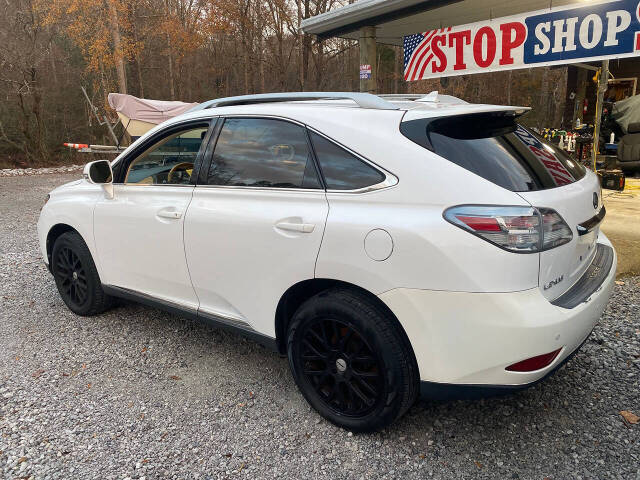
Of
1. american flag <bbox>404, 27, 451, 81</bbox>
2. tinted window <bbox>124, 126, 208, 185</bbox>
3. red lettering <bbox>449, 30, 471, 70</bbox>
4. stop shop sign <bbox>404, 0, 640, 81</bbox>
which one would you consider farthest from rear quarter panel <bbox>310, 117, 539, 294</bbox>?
american flag <bbox>404, 27, 451, 81</bbox>

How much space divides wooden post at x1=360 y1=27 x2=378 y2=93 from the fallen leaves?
6916 mm

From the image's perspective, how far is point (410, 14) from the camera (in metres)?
7.58

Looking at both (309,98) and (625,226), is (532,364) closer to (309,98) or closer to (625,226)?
(309,98)

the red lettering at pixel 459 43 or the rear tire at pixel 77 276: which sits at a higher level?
the red lettering at pixel 459 43

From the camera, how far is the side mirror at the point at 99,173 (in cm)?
360

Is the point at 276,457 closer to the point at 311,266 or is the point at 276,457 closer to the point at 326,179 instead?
the point at 311,266

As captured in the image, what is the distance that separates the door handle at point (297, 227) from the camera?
2480 millimetres

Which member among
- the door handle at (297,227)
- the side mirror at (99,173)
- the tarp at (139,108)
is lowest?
the door handle at (297,227)

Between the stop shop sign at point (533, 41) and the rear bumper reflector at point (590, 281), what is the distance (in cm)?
454

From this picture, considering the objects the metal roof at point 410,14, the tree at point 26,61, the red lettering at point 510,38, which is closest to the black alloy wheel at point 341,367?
the metal roof at point 410,14

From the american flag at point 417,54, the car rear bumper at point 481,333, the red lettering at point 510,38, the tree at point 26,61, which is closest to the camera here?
the car rear bumper at point 481,333

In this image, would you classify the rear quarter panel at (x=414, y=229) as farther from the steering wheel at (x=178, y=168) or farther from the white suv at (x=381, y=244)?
the steering wheel at (x=178, y=168)

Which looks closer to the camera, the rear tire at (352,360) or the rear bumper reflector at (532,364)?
the rear bumper reflector at (532,364)

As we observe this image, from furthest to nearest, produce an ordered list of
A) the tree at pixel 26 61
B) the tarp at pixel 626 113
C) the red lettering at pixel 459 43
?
the tree at pixel 26 61
the tarp at pixel 626 113
the red lettering at pixel 459 43
